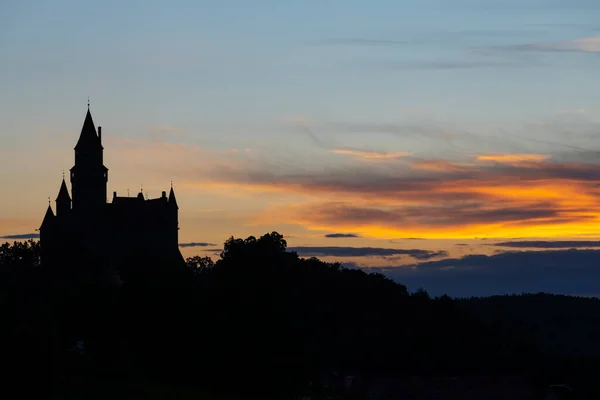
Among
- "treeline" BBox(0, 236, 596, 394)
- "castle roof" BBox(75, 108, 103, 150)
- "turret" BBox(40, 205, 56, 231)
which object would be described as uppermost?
"castle roof" BBox(75, 108, 103, 150)

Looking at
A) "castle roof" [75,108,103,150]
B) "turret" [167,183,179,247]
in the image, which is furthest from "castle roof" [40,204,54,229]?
"turret" [167,183,179,247]

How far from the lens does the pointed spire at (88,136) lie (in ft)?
471

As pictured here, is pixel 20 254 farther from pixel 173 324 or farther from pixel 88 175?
pixel 173 324

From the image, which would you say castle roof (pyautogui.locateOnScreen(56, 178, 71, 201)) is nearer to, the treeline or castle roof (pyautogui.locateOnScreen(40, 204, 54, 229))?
castle roof (pyautogui.locateOnScreen(40, 204, 54, 229))

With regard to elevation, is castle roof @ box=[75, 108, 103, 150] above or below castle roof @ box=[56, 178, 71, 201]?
above

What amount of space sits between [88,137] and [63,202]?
8.93 meters

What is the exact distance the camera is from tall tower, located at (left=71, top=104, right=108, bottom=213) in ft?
466

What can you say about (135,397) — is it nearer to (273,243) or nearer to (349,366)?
(273,243)

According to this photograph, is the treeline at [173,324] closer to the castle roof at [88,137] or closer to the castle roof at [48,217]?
the castle roof at [48,217]

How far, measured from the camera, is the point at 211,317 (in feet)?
293

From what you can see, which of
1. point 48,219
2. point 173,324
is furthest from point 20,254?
point 173,324

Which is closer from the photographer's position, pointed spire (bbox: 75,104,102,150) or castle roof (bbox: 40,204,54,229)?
castle roof (bbox: 40,204,54,229)

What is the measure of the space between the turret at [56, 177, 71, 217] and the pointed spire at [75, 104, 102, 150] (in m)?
5.59

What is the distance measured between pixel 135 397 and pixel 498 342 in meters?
85.3
